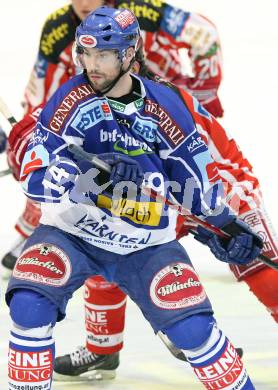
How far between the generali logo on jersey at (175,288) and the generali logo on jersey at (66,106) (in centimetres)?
51

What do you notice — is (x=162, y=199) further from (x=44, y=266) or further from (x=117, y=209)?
(x=44, y=266)

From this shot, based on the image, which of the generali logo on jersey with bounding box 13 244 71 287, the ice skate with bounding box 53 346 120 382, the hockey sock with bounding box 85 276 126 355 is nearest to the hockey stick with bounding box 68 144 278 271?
the generali logo on jersey with bounding box 13 244 71 287

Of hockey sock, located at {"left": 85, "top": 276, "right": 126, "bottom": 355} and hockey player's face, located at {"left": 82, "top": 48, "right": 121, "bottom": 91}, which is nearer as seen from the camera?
hockey player's face, located at {"left": 82, "top": 48, "right": 121, "bottom": 91}

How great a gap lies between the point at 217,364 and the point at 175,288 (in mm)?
239

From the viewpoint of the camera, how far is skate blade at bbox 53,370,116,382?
13.8 ft

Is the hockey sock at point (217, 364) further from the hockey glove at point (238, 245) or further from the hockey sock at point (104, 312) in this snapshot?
the hockey sock at point (104, 312)

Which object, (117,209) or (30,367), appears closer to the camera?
(30,367)

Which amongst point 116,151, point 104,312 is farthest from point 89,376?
point 116,151

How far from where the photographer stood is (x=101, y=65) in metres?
3.44

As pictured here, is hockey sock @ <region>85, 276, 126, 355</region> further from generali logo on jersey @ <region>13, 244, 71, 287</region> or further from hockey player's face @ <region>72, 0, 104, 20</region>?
hockey player's face @ <region>72, 0, 104, 20</region>

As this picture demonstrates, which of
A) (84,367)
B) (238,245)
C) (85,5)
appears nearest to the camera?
(238,245)

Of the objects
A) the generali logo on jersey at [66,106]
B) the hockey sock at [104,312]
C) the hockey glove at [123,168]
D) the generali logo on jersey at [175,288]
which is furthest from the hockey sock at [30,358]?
the hockey sock at [104,312]

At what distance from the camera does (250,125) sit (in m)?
6.97

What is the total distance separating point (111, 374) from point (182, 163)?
0.99 meters
